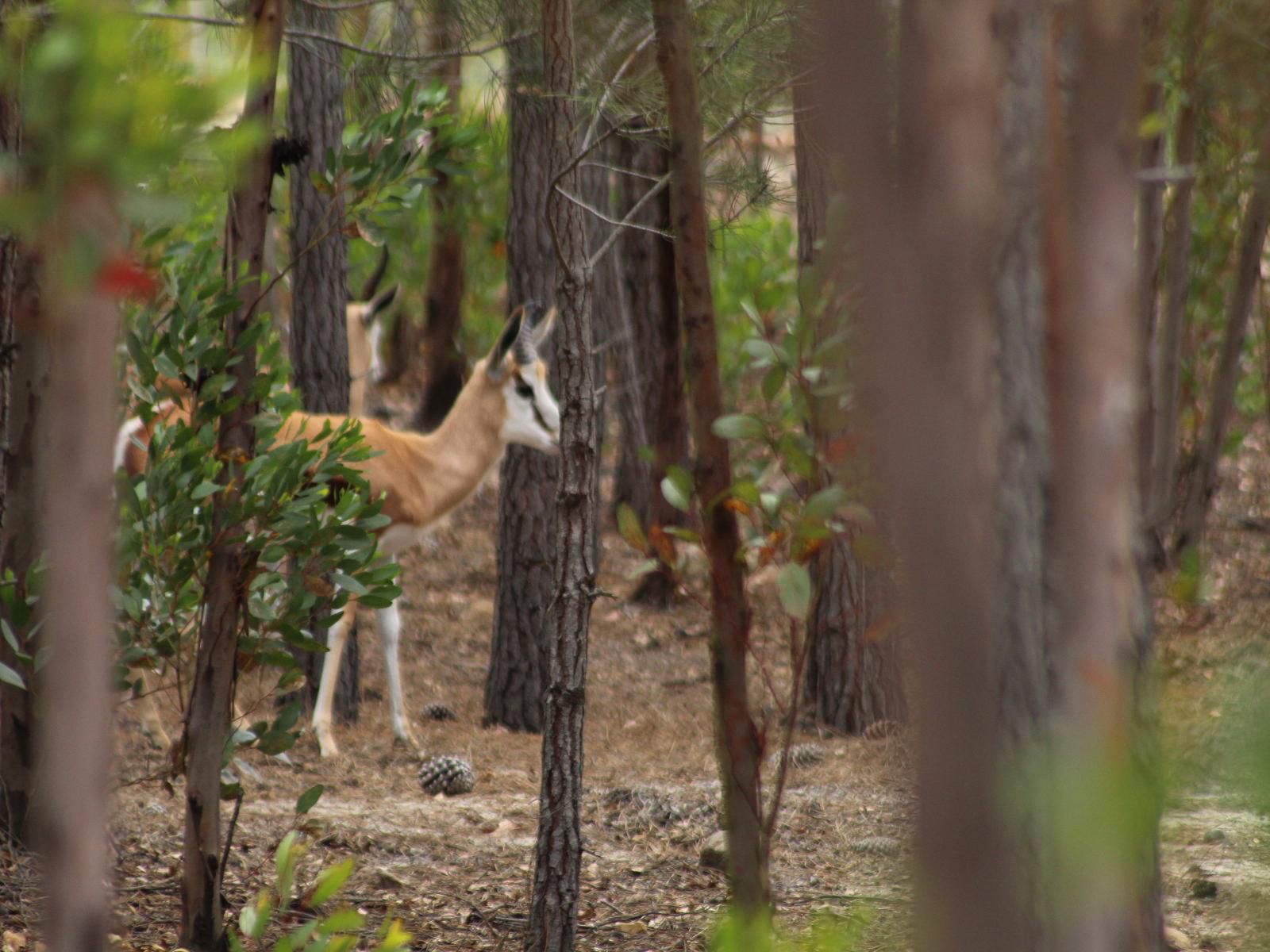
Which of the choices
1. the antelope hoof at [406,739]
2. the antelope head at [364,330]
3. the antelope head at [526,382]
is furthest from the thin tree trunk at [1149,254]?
the antelope head at [364,330]

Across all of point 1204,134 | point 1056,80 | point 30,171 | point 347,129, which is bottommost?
point 30,171

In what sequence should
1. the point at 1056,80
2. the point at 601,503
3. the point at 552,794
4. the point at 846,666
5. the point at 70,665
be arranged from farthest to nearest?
1. the point at 601,503
2. the point at 846,666
3. the point at 552,794
4. the point at 1056,80
5. the point at 70,665

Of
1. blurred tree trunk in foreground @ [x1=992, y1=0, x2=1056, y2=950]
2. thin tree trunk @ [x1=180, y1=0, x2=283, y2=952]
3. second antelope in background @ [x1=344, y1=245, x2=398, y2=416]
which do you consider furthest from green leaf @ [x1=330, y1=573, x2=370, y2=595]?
second antelope in background @ [x1=344, y1=245, x2=398, y2=416]

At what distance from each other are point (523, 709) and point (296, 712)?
4.32 meters

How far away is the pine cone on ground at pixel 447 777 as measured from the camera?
6211 millimetres

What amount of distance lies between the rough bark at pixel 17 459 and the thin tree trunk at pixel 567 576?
60.7 inches

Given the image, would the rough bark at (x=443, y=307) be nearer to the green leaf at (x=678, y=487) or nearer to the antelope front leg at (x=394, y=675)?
the antelope front leg at (x=394, y=675)

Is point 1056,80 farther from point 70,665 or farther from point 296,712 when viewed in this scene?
point 296,712

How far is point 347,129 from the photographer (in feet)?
12.8

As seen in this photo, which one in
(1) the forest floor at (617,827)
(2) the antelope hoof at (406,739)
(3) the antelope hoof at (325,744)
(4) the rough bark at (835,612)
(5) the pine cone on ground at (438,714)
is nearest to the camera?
(1) the forest floor at (617,827)

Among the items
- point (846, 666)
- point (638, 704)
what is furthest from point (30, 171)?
point (638, 704)

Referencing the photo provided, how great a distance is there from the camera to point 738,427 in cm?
252

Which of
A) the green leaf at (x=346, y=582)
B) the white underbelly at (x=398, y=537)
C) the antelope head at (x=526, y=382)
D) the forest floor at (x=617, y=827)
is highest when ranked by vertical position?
the antelope head at (x=526, y=382)

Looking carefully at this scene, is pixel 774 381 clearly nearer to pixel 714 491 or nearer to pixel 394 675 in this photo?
pixel 714 491
